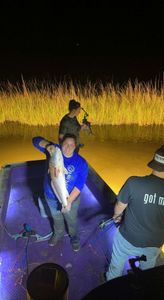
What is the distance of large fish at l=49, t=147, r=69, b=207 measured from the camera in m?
3.84

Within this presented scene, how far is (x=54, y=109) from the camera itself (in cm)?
1087

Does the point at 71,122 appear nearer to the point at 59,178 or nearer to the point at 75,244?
the point at 59,178

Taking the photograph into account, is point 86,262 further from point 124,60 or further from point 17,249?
point 124,60

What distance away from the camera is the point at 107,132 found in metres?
10.2

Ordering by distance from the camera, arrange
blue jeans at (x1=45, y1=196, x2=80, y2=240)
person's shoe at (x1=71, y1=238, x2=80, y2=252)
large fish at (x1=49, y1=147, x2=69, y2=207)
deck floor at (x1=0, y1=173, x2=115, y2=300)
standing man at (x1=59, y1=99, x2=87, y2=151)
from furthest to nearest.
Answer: standing man at (x1=59, y1=99, x2=87, y2=151) → person's shoe at (x1=71, y1=238, x2=80, y2=252) → blue jeans at (x1=45, y1=196, x2=80, y2=240) → deck floor at (x1=0, y1=173, x2=115, y2=300) → large fish at (x1=49, y1=147, x2=69, y2=207)

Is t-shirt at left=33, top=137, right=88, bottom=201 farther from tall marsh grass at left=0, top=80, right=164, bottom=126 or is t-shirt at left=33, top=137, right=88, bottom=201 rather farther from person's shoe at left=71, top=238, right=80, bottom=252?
tall marsh grass at left=0, top=80, right=164, bottom=126

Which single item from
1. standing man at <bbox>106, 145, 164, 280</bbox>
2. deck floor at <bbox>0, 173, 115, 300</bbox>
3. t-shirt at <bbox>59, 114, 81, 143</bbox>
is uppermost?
t-shirt at <bbox>59, 114, 81, 143</bbox>

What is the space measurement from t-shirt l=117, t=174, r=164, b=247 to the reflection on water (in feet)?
20.9

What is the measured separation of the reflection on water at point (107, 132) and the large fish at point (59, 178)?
5.73 m

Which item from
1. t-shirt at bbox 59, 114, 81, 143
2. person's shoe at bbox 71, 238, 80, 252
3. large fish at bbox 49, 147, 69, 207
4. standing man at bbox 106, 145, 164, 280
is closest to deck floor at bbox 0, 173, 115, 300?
person's shoe at bbox 71, 238, 80, 252

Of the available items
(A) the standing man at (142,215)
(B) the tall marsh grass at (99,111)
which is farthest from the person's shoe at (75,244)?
(B) the tall marsh grass at (99,111)

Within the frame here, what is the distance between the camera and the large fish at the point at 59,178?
3840 mm

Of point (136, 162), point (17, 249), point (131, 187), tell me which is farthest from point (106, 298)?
point (136, 162)

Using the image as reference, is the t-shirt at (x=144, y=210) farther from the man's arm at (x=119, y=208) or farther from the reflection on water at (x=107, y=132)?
the reflection on water at (x=107, y=132)
